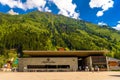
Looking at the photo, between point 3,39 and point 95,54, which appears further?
point 3,39

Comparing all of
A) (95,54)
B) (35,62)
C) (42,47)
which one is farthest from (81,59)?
(42,47)

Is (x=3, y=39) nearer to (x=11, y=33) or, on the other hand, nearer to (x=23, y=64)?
(x=11, y=33)

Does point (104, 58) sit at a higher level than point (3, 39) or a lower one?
lower

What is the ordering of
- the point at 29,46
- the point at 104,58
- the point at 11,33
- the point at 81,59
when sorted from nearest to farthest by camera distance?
the point at 104,58, the point at 81,59, the point at 29,46, the point at 11,33

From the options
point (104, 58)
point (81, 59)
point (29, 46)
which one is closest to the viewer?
point (104, 58)

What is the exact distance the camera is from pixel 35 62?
71125 mm

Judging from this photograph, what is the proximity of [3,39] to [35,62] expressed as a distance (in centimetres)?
11194

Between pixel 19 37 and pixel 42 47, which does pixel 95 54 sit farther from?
pixel 19 37

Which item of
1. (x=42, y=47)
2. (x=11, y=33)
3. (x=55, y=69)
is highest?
(x=11, y=33)

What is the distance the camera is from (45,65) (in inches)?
2822

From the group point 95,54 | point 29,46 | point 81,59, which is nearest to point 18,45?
point 29,46

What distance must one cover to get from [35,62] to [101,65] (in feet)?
59.6

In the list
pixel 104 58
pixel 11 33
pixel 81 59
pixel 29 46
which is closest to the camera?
pixel 104 58

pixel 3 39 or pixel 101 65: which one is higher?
pixel 3 39
